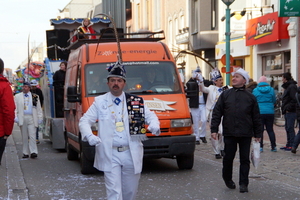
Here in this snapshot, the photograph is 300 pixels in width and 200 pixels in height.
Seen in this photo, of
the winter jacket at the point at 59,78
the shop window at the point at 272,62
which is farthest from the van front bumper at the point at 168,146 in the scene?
the shop window at the point at 272,62

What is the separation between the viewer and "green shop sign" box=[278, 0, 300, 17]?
2025 centimetres

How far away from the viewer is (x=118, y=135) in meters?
6.03

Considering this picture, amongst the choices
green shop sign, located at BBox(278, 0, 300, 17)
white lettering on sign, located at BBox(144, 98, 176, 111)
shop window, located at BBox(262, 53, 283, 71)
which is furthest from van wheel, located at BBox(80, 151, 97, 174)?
shop window, located at BBox(262, 53, 283, 71)

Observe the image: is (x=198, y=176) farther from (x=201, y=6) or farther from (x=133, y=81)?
(x=201, y=6)

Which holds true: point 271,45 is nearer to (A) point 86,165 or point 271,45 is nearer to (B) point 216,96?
(B) point 216,96

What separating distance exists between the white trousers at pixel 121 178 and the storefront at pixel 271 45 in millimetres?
17799

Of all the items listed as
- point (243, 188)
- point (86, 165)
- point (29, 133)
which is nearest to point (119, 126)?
point (243, 188)

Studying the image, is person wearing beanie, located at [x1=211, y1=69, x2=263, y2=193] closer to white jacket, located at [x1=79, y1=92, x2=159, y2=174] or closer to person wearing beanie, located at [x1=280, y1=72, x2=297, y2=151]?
white jacket, located at [x1=79, y1=92, x2=159, y2=174]

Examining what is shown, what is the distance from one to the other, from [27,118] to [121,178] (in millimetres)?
8032

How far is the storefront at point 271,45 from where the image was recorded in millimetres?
23000

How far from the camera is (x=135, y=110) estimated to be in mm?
6191

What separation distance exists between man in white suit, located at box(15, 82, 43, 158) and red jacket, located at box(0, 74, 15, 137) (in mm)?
5708

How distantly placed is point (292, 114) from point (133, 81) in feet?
15.1

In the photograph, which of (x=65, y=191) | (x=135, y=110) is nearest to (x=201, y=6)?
(x=65, y=191)
